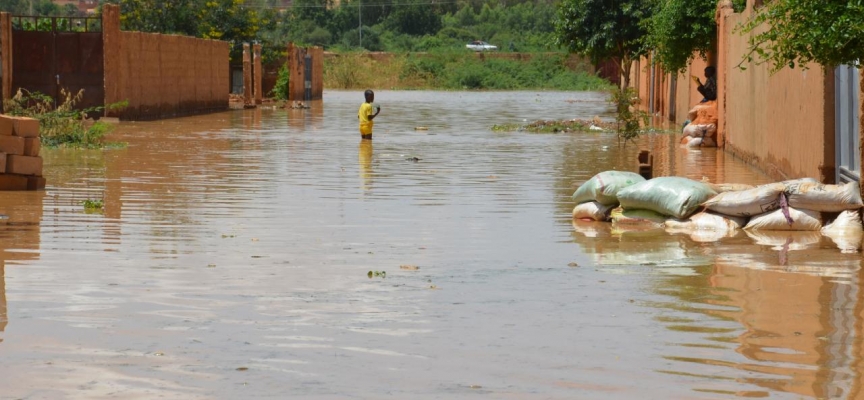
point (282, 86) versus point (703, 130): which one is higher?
point (282, 86)

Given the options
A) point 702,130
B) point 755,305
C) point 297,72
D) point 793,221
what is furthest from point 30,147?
point 297,72

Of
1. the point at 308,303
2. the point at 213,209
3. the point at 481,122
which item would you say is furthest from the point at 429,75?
the point at 308,303

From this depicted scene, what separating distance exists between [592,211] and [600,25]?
2345 cm

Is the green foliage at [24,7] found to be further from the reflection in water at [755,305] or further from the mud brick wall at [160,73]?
the reflection in water at [755,305]

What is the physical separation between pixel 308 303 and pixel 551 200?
5988mm

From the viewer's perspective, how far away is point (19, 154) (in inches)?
498

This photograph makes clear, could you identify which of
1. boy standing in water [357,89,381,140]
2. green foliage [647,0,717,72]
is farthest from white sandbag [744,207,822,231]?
green foliage [647,0,717,72]

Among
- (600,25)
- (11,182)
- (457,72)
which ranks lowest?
(11,182)

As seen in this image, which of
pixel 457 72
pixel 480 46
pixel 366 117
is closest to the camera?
pixel 366 117

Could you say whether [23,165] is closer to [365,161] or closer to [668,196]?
[365,161]

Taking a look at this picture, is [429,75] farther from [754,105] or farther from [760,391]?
[760,391]

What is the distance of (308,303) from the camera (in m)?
6.95

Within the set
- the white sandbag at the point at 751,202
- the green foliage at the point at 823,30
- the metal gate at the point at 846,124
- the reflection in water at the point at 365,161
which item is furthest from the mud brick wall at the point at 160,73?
the green foliage at the point at 823,30

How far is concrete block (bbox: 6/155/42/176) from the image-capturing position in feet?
41.3
